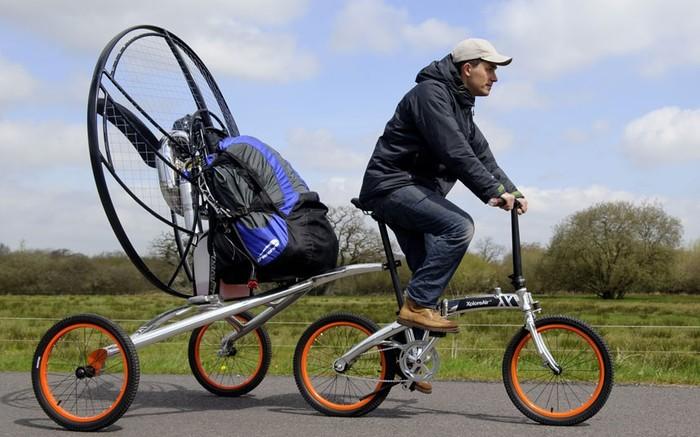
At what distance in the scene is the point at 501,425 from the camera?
17.0ft

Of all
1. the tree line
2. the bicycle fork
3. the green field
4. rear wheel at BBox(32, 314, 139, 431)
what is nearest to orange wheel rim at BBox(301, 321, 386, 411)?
the bicycle fork

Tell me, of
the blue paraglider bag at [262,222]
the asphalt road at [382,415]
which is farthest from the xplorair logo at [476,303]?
the blue paraglider bag at [262,222]

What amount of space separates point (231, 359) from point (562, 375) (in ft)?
8.74

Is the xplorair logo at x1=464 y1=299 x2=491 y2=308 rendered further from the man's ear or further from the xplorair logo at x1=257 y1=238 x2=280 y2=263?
the man's ear

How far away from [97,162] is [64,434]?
1.71 metres

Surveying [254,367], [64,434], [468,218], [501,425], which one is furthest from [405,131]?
[64,434]

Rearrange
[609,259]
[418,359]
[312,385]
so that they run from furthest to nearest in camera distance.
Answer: [609,259], [312,385], [418,359]

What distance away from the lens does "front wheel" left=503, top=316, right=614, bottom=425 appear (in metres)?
5.13

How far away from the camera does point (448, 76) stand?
542cm

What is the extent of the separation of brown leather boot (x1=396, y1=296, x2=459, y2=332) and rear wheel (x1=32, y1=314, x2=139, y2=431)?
1.69 m

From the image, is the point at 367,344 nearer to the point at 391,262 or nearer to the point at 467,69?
the point at 391,262

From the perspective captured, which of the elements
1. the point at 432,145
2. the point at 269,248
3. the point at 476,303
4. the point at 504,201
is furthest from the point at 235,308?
the point at 504,201

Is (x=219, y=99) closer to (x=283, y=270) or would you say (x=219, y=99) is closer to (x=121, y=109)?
(x=121, y=109)

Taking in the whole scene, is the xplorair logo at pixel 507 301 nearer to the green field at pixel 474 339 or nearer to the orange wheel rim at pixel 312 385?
the orange wheel rim at pixel 312 385
